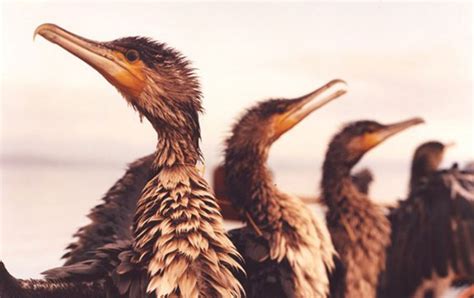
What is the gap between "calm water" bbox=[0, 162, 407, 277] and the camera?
1.96 meters

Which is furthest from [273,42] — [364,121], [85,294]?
[85,294]

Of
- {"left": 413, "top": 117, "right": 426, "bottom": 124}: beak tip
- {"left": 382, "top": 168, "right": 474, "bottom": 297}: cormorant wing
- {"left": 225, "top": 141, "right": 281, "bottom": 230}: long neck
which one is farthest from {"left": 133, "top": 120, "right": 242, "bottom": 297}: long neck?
{"left": 413, "top": 117, "right": 426, "bottom": 124}: beak tip

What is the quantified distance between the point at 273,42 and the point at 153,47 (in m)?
0.37

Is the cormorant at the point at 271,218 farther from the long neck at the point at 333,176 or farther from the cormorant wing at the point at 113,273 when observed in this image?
the cormorant wing at the point at 113,273

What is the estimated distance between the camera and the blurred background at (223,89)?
77.4 inches

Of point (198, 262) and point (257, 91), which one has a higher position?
point (257, 91)

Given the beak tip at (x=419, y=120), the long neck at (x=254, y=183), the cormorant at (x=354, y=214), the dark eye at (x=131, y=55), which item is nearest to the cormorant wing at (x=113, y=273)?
the long neck at (x=254, y=183)

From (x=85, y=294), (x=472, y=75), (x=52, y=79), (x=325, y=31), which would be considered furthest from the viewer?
(x=472, y=75)

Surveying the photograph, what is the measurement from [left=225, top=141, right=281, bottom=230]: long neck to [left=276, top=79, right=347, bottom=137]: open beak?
0.09 meters

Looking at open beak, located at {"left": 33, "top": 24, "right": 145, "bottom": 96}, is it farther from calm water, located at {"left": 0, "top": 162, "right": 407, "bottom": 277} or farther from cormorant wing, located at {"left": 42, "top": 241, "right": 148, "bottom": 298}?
cormorant wing, located at {"left": 42, "top": 241, "right": 148, "bottom": 298}

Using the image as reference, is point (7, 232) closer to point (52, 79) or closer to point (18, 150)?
point (18, 150)

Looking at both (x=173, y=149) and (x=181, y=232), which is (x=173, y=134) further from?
(x=181, y=232)

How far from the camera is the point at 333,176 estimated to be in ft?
7.07

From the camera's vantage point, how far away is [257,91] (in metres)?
2.07
